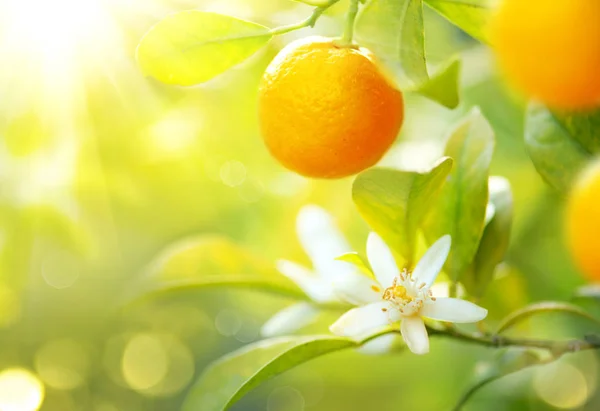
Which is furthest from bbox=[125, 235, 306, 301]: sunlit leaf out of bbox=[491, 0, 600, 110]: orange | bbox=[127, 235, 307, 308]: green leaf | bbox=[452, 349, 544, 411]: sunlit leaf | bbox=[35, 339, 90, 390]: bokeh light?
bbox=[35, 339, 90, 390]: bokeh light

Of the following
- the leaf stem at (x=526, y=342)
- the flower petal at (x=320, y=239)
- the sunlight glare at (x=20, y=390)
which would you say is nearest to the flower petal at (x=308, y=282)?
the flower petal at (x=320, y=239)

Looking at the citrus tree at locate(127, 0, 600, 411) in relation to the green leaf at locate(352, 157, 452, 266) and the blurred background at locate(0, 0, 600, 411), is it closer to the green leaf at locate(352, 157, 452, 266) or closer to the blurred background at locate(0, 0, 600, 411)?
the green leaf at locate(352, 157, 452, 266)

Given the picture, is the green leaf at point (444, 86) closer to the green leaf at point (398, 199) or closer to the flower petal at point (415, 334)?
the green leaf at point (398, 199)

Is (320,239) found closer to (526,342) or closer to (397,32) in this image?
(526,342)

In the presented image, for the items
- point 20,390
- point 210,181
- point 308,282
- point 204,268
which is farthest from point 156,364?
point 308,282

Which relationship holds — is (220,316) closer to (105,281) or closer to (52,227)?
(105,281)

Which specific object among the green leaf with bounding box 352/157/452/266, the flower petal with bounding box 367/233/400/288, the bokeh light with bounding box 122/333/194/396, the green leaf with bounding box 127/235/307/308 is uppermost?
the green leaf with bounding box 352/157/452/266
